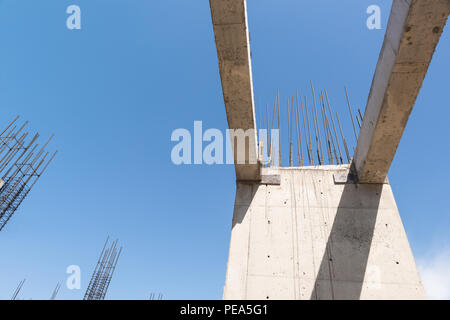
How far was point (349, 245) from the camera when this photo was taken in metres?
4.07

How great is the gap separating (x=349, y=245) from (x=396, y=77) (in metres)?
2.65

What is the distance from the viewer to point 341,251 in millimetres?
4035

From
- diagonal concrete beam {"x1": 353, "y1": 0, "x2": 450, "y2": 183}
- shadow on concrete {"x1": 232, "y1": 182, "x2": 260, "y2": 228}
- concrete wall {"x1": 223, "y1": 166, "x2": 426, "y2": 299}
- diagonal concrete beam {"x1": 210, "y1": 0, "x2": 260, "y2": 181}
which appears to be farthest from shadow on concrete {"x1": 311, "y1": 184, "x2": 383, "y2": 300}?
diagonal concrete beam {"x1": 210, "y1": 0, "x2": 260, "y2": 181}

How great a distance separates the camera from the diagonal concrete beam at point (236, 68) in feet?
Result: 9.64

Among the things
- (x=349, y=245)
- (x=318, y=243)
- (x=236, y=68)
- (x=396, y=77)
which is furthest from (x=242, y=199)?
(x=396, y=77)

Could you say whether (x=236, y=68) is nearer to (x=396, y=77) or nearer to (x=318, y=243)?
(x=396, y=77)

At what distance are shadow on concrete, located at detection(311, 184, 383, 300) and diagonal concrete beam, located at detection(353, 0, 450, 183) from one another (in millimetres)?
365

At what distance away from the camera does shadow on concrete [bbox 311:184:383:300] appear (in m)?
3.72

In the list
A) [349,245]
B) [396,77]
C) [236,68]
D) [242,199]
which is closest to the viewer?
[396,77]

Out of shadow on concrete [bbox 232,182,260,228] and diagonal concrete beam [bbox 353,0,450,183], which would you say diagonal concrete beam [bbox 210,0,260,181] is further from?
diagonal concrete beam [bbox 353,0,450,183]
